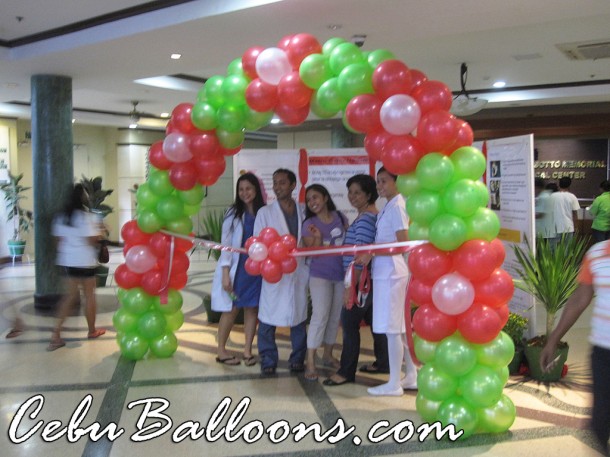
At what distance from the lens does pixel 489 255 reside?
2869 millimetres

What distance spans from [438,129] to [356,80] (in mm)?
567

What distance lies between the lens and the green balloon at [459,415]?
2.96m

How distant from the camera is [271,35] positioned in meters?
4.88

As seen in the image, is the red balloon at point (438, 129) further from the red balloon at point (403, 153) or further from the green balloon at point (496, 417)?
the green balloon at point (496, 417)

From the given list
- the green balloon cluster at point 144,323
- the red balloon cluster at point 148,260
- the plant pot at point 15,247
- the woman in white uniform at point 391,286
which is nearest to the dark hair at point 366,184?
the woman in white uniform at point 391,286

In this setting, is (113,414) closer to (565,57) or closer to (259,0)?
(259,0)

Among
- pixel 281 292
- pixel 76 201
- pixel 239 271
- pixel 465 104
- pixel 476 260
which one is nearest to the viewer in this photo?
pixel 476 260

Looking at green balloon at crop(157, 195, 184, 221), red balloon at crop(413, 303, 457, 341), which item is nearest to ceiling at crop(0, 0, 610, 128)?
green balloon at crop(157, 195, 184, 221)

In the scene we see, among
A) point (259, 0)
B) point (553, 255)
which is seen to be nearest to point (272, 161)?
point (259, 0)

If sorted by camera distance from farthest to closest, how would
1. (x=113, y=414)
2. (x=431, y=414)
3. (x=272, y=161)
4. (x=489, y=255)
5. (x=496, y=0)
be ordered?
(x=272, y=161), (x=496, y=0), (x=113, y=414), (x=431, y=414), (x=489, y=255)

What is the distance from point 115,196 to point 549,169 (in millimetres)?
9634

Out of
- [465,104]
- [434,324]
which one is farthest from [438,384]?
[465,104]

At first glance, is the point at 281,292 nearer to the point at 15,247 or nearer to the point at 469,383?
the point at 469,383

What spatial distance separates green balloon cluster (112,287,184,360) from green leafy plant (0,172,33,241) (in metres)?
7.32
